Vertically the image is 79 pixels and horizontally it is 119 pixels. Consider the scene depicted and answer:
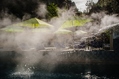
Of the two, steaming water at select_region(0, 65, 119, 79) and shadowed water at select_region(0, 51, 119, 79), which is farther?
shadowed water at select_region(0, 51, 119, 79)

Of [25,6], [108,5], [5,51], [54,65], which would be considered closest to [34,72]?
[54,65]

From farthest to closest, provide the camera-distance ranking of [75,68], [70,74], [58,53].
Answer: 1. [58,53]
2. [75,68]
3. [70,74]

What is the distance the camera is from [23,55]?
26.3m

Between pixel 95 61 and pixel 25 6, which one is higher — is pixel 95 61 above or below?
below

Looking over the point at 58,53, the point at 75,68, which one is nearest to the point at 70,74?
the point at 75,68

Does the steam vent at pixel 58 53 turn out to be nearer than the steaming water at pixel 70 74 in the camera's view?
No

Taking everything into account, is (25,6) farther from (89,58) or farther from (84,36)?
(89,58)

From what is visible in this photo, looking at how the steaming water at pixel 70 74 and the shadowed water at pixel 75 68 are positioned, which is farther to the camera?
the shadowed water at pixel 75 68

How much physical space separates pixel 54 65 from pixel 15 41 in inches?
313

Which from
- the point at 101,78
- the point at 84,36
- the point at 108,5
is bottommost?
the point at 101,78

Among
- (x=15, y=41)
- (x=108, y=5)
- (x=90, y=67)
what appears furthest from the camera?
(x=108, y=5)

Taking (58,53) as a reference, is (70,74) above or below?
below

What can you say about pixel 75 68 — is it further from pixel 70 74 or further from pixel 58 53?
pixel 58 53

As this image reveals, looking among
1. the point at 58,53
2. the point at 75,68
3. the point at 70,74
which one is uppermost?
the point at 58,53
